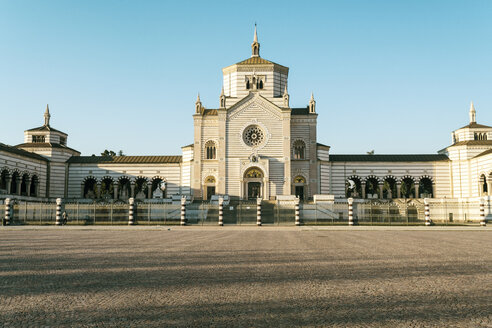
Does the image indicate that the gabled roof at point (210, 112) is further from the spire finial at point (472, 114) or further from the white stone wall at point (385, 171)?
the spire finial at point (472, 114)

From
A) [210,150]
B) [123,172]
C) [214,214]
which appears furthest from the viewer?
[123,172]

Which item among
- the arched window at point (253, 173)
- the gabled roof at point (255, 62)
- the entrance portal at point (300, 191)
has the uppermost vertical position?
the gabled roof at point (255, 62)

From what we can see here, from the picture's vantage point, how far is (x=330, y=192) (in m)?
49.0

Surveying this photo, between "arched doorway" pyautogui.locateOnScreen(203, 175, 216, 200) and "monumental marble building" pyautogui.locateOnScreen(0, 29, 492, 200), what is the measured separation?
0.35 feet

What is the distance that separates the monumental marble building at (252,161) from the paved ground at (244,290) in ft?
116

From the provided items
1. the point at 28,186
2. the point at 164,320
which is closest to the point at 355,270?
the point at 164,320

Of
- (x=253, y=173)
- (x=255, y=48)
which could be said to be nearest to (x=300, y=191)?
(x=253, y=173)

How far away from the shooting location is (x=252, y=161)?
4522 cm

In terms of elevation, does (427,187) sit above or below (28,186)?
above

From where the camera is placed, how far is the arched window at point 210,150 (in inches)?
1878

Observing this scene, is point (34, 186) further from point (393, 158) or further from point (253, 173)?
point (393, 158)

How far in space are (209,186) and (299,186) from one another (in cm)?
964

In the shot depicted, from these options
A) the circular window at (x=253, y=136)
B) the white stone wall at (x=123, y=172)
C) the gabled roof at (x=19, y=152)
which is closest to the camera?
the gabled roof at (x=19, y=152)

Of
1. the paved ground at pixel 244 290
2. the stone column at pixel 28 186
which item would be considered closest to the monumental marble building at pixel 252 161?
the stone column at pixel 28 186
